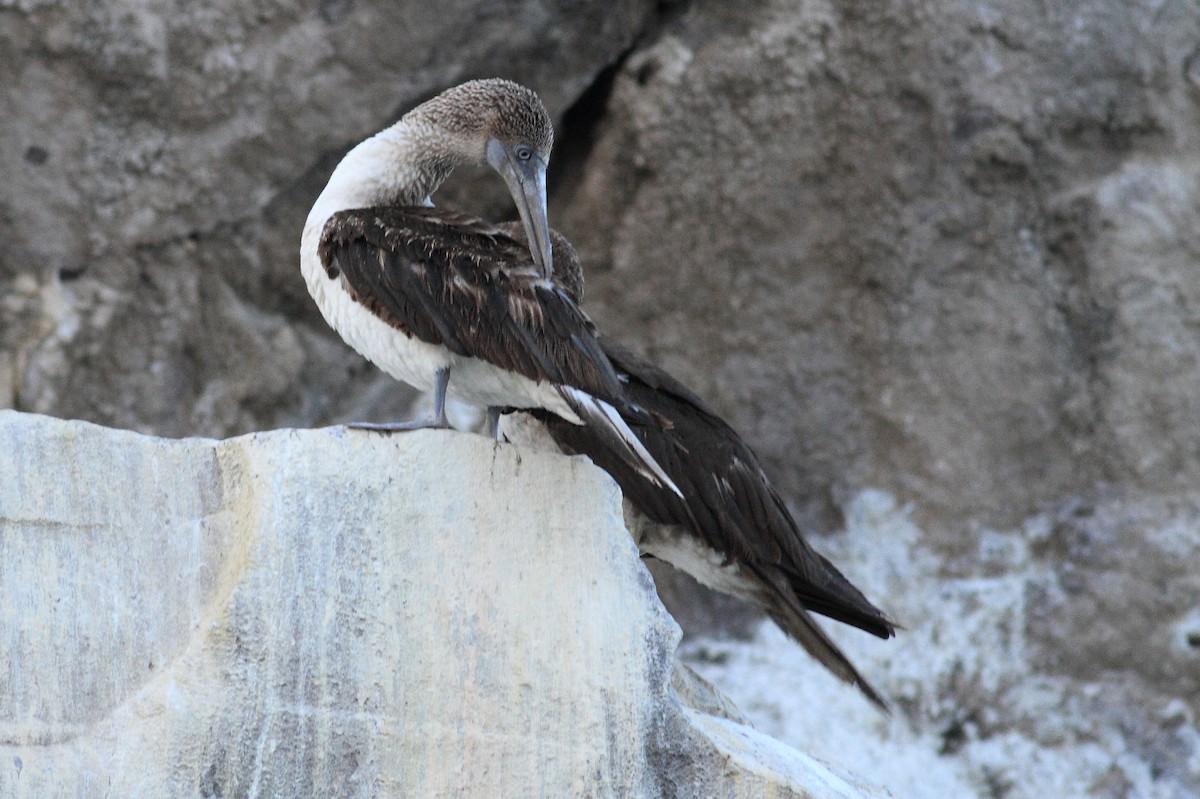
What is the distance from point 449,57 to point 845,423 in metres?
2.05

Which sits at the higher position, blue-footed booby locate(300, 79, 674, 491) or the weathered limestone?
blue-footed booby locate(300, 79, 674, 491)

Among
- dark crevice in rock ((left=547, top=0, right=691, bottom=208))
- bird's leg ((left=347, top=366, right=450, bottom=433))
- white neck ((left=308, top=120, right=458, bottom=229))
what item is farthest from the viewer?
dark crevice in rock ((left=547, top=0, right=691, bottom=208))

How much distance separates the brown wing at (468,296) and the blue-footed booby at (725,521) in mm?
825

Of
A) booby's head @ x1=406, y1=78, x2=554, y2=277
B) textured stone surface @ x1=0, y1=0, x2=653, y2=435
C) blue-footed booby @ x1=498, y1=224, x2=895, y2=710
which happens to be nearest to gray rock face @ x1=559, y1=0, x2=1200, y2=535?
textured stone surface @ x1=0, y1=0, x2=653, y2=435

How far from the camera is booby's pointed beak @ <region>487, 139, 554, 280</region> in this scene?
12.1 ft

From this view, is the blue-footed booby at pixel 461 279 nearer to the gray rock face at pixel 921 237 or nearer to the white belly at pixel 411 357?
the white belly at pixel 411 357

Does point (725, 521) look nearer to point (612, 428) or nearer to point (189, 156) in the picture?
point (612, 428)

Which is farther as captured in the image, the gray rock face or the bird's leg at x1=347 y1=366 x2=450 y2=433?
the gray rock face

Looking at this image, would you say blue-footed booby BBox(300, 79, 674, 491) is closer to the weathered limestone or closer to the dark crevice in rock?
the weathered limestone

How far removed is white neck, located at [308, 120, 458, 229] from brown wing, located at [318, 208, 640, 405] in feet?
0.71

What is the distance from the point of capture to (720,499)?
441 cm

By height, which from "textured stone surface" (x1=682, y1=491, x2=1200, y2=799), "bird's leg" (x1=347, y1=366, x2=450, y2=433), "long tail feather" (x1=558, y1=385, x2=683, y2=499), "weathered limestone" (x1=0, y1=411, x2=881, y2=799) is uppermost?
"long tail feather" (x1=558, y1=385, x2=683, y2=499)

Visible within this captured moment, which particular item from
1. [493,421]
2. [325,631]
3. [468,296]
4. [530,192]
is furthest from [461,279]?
[325,631]

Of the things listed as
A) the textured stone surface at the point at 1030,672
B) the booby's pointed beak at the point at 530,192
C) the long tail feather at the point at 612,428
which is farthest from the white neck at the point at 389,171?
the textured stone surface at the point at 1030,672
